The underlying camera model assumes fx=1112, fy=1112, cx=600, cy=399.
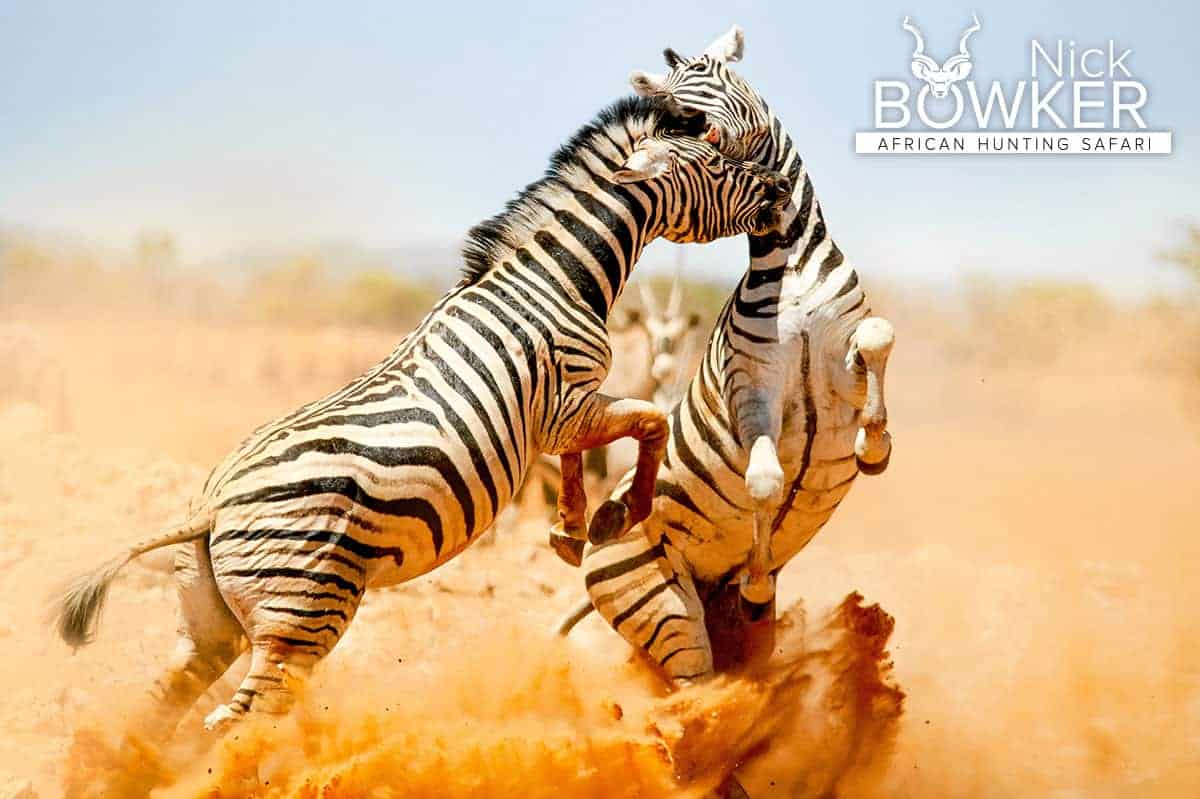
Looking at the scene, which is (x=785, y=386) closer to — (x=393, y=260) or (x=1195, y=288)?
(x=1195, y=288)

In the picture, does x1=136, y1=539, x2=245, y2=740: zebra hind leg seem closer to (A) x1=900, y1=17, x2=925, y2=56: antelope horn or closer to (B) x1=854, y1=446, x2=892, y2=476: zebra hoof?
(B) x1=854, y1=446, x2=892, y2=476: zebra hoof

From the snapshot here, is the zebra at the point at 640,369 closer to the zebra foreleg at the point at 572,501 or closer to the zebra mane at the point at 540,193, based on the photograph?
the zebra foreleg at the point at 572,501

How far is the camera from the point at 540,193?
4215 millimetres

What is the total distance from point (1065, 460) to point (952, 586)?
2333 mm

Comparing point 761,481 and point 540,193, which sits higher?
point 540,193

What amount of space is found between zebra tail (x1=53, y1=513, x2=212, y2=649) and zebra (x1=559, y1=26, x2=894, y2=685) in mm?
1842

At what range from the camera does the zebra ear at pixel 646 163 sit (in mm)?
4141

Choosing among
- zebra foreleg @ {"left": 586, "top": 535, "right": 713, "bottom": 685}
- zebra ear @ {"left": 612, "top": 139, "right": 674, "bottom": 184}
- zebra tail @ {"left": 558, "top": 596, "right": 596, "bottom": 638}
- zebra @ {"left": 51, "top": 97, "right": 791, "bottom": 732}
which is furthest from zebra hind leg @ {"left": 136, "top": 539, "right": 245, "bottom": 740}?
zebra ear @ {"left": 612, "top": 139, "right": 674, "bottom": 184}

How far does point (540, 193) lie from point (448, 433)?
109 cm

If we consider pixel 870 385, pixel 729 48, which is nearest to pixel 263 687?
pixel 870 385

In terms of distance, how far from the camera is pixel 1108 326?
9.66m

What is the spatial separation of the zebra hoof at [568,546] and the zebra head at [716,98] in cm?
169

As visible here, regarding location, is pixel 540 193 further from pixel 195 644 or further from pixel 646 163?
pixel 195 644

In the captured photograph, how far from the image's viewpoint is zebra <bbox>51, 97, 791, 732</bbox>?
345cm
